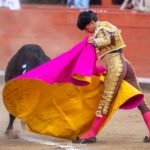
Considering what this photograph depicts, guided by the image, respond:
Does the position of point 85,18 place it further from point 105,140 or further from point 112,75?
point 105,140

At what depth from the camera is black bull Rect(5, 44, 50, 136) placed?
251 inches

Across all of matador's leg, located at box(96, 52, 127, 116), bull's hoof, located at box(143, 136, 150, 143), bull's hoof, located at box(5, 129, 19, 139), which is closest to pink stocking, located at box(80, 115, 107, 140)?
matador's leg, located at box(96, 52, 127, 116)

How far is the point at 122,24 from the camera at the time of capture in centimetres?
973

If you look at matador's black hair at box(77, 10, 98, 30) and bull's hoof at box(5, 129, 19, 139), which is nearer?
matador's black hair at box(77, 10, 98, 30)

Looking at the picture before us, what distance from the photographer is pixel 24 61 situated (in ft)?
21.2

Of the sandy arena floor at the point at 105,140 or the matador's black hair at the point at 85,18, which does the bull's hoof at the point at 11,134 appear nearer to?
the sandy arena floor at the point at 105,140

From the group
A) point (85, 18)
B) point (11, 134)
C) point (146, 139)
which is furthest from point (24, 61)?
point (146, 139)

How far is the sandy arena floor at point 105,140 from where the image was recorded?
5.76 meters

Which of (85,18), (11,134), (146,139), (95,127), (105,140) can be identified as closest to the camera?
(85,18)

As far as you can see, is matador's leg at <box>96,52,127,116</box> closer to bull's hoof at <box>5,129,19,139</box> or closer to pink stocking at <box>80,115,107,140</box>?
pink stocking at <box>80,115,107,140</box>

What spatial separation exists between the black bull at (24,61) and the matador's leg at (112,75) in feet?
2.39

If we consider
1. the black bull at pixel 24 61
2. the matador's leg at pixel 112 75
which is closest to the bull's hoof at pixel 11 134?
the black bull at pixel 24 61

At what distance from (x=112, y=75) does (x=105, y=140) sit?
0.63 m

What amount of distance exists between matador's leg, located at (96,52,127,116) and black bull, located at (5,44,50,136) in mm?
730
